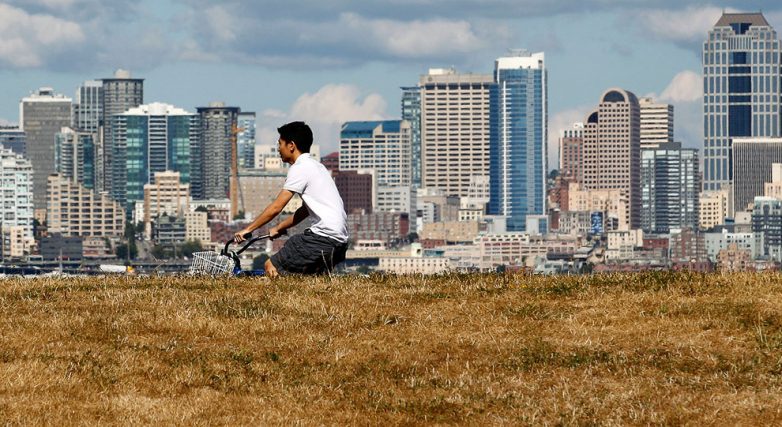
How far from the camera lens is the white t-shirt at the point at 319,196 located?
14828mm

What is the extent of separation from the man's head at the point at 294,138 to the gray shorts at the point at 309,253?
720 millimetres

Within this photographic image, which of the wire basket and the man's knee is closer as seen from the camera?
the man's knee

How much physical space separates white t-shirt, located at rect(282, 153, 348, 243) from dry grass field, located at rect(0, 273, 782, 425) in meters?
0.88

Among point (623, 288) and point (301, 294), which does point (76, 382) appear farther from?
point (623, 288)

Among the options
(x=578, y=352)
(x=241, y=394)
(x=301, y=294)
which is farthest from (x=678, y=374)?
(x=301, y=294)

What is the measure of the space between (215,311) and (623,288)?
120 inches

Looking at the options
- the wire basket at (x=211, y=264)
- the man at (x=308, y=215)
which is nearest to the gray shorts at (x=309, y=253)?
Answer: the man at (x=308, y=215)

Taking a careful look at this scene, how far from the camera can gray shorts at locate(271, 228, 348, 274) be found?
14.8 metres

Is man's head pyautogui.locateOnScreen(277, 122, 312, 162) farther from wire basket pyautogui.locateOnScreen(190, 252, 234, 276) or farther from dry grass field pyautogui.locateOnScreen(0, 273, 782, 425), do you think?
dry grass field pyautogui.locateOnScreen(0, 273, 782, 425)

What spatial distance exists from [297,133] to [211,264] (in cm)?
186

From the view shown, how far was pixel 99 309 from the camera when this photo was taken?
12.8m

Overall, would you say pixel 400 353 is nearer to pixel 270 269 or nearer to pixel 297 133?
pixel 270 269

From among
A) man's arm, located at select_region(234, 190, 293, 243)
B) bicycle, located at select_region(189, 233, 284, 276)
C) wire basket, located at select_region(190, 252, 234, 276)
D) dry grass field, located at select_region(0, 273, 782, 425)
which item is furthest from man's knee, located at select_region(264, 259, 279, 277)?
wire basket, located at select_region(190, 252, 234, 276)

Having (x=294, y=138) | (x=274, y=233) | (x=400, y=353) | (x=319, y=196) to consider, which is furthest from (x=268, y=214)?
(x=400, y=353)
